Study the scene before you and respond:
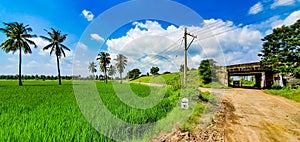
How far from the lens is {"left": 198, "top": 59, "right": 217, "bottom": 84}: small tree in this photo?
87.6ft

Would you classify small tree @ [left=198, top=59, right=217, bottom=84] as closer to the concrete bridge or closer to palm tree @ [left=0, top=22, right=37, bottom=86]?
the concrete bridge

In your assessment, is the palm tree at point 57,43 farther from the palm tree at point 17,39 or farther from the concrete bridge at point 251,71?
the concrete bridge at point 251,71

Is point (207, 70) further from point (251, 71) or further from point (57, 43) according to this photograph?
point (57, 43)

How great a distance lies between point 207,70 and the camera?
26.9 meters

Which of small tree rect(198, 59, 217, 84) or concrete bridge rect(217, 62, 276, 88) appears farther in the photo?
small tree rect(198, 59, 217, 84)

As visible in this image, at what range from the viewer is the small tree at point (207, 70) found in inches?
1051

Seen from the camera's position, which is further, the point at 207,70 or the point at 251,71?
the point at 207,70

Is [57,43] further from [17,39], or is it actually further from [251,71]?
[251,71]

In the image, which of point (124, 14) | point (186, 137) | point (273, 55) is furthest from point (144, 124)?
point (273, 55)

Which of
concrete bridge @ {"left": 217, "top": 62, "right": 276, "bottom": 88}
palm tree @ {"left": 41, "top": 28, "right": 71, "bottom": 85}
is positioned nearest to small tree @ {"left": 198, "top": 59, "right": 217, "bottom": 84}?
concrete bridge @ {"left": 217, "top": 62, "right": 276, "bottom": 88}

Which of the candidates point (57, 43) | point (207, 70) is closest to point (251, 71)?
point (207, 70)

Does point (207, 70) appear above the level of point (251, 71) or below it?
above

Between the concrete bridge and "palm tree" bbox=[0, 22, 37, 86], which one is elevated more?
"palm tree" bbox=[0, 22, 37, 86]

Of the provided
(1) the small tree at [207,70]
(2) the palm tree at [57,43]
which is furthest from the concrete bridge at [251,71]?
(2) the palm tree at [57,43]
